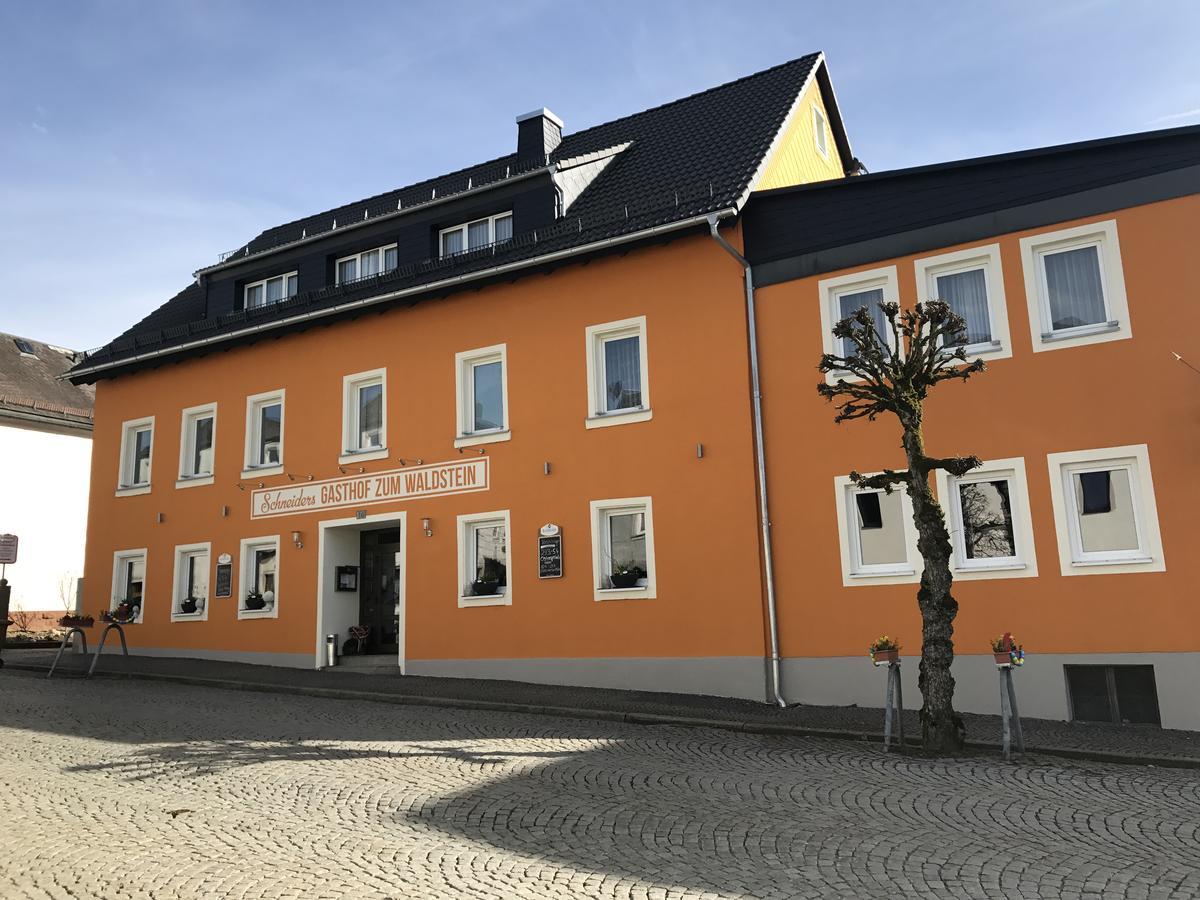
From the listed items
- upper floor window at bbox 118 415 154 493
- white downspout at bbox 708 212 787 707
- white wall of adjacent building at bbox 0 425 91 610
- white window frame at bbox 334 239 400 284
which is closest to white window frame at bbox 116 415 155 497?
upper floor window at bbox 118 415 154 493

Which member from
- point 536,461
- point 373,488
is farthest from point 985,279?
point 373,488

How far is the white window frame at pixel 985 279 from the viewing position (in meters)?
12.9

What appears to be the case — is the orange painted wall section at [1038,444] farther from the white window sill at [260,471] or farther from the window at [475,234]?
the white window sill at [260,471]

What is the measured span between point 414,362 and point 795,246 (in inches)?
274

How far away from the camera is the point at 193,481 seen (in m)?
20.3

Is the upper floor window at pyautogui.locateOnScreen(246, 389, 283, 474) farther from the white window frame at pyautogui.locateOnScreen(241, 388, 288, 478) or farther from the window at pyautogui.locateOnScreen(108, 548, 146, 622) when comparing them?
the window at pyautogui.locateOnScreen(108, 548, 146, 622)

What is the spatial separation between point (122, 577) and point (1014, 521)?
56.5 feet


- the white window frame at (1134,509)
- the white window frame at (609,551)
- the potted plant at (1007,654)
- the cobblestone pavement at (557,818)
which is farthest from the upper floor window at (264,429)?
the potted plant at (1007,654)

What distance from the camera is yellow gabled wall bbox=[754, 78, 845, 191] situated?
1681 centimetres

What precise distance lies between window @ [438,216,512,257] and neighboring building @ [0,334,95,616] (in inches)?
568

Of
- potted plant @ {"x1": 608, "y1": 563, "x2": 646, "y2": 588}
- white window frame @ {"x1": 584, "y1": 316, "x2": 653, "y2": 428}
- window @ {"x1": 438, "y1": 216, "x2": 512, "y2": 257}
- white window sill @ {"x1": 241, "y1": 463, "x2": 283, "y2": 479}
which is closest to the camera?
potted plant @ {"x1": 608, "y1": 563, "x2": 646, "y2": 588}

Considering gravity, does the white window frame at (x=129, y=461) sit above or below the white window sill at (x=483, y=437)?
above

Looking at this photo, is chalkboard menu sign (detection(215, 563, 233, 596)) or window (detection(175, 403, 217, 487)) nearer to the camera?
chalkboard menu sign (detection(215, 563, 233, 596))

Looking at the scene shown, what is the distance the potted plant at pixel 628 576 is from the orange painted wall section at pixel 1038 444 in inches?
86.9
